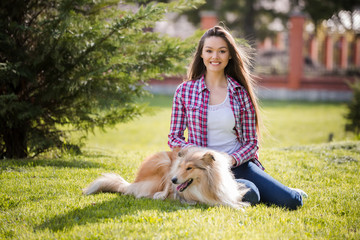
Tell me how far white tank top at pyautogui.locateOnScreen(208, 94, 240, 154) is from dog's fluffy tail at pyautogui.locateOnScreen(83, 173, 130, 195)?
43.9 inches

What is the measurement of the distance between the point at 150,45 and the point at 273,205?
3378mm

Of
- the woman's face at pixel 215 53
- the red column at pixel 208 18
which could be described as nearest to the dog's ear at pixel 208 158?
the woman's face at pixel 215 53

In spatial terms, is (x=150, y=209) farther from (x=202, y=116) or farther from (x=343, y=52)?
(x=343, y=52)

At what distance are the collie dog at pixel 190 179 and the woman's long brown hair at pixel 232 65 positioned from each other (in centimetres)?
95

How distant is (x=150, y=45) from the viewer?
6.00 meters

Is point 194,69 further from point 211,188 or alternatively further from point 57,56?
point 57,56

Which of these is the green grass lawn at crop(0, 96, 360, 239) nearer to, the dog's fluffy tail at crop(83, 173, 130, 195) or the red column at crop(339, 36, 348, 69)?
the dog's fluffy tail at crop(83, 173, 130, 195)

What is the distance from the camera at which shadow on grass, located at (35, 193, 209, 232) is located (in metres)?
3.21

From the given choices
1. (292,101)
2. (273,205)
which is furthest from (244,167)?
(292,101)

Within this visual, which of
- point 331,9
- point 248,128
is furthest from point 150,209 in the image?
point 331,9

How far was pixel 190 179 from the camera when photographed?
3518 millimetres

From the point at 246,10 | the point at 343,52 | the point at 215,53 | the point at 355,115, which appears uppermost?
the point at 246,10

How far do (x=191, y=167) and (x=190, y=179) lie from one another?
5.7 inches

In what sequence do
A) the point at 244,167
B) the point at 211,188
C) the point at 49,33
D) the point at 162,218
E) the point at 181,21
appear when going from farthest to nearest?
the point at 181,21, the point at 49,33, the point at 244,167, the point at 211,188, the point at 162,218
